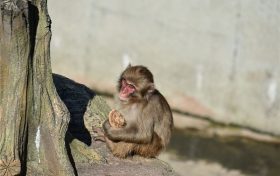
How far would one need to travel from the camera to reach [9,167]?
17.7 ft

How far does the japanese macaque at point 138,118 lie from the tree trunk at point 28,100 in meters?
0.99

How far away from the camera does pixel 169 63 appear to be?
41.4 ft

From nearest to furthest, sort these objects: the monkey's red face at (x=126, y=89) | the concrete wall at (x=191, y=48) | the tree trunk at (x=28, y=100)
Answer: the tree trunk at (x=28, y=100), the monkey's red face at (x=126, y=89), the concrete wall at (x=191, y=48)

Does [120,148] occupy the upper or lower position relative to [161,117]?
lower

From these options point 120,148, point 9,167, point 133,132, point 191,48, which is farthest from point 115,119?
point 191,48

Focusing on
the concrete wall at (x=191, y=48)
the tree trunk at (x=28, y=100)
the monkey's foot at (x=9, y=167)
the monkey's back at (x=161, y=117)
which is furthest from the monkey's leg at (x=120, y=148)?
the concrete wall at (x=191, y=48)

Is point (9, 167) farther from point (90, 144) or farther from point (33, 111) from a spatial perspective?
point (90, 144)

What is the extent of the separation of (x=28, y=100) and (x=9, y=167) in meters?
0.45

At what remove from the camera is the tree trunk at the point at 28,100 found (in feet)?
17.3

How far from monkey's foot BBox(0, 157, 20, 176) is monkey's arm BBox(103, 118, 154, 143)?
137cm

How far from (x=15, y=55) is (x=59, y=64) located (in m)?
7.82

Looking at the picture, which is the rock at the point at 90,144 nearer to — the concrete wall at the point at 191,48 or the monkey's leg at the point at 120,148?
the monkey's leg at the point at 120,148

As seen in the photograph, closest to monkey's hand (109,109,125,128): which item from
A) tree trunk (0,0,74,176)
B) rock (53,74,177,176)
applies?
rock (53,74,177,176)

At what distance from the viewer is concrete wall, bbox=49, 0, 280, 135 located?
1223cm
